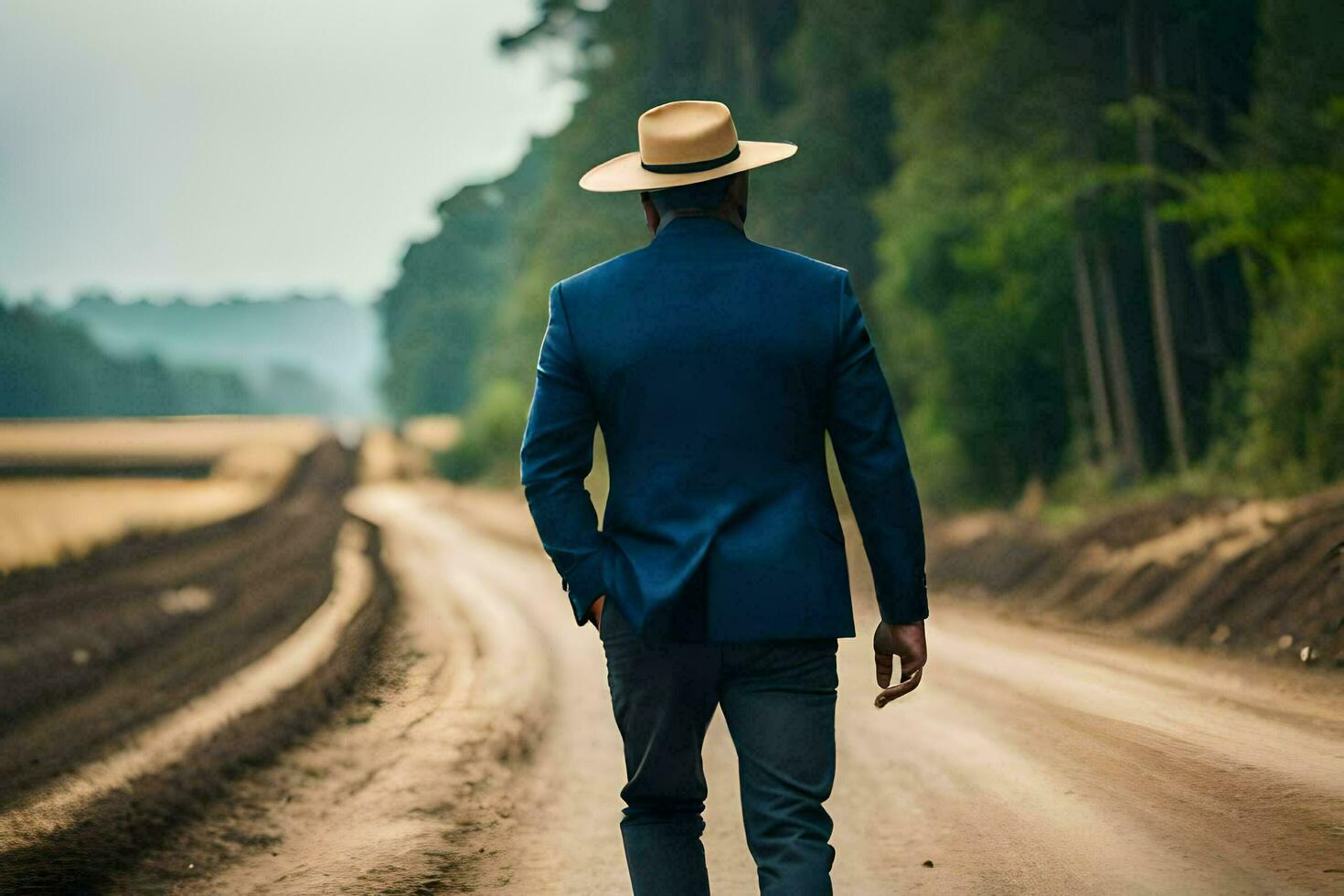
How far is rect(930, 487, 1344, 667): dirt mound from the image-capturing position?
8.29 m

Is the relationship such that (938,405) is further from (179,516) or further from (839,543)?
(839,543)

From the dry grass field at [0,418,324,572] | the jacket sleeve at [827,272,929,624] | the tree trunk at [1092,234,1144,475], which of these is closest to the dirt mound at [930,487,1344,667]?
the tree trunk at [1092,234,1144,475]

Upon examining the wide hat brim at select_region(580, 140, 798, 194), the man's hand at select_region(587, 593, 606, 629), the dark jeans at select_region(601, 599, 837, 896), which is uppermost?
the wide hat brim at select_region(580, 140, 798, 194)

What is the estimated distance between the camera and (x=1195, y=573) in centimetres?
1011

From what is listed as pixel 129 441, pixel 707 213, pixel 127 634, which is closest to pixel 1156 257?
pixel 127 634

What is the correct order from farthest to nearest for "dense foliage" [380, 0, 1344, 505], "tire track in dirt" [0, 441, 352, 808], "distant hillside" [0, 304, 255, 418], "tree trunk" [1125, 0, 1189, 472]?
"distant hillside" [0, 304, 255, 418], "tree trunk" [1125, 0, 1189, 472], "dense foliage" [380, 0, 1344, 505], "tire track in dirt" [0, 441, 352, 808]

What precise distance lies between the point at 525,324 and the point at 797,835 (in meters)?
36.4

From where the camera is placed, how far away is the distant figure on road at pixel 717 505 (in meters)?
2.80

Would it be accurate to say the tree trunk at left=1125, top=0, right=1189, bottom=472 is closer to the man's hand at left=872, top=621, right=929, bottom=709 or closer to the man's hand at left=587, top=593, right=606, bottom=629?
the man's hand at left=872, top=621, right=929, bottom=709

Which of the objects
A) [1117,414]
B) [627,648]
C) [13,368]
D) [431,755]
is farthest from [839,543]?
[13,368]

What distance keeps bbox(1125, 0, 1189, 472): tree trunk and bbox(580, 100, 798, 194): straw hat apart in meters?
15.3

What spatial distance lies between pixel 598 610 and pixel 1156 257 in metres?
16.2

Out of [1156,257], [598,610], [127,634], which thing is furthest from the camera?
[1156,257]

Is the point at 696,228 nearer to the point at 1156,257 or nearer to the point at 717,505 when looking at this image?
the point at 717,505
